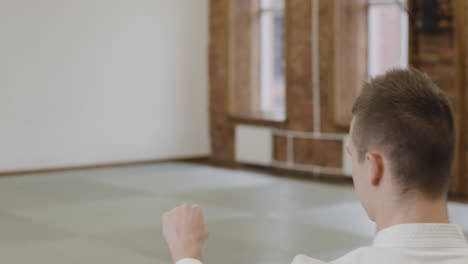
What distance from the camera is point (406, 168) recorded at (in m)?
1.25

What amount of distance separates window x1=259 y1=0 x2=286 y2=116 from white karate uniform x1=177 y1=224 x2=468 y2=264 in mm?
9263

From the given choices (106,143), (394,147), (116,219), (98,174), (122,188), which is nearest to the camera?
(394,147)

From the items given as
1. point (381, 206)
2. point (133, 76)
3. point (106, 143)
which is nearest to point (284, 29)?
point (133, 76)

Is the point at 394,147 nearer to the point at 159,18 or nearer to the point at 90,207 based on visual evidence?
the point at 90,207

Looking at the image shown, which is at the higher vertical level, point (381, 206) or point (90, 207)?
point (381, 206)

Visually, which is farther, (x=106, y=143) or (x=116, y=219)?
(x=106, y=143)

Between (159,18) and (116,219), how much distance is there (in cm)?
462

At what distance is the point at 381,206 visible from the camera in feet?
4.26

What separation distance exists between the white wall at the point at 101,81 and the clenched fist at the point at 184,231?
8281 mm

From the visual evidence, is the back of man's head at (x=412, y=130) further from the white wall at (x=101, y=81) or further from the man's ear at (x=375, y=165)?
the white wall at (x=101, y=81)

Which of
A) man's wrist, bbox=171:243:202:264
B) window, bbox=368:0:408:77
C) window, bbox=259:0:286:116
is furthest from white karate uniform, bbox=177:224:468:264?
window, bbox=259:0:286:116

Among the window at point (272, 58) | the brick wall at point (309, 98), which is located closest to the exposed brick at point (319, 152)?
the brick wall at point (309, 98)

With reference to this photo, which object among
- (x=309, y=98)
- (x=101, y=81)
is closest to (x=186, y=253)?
(x=309, y=98)

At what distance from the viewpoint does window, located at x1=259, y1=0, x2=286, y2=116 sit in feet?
34.7
